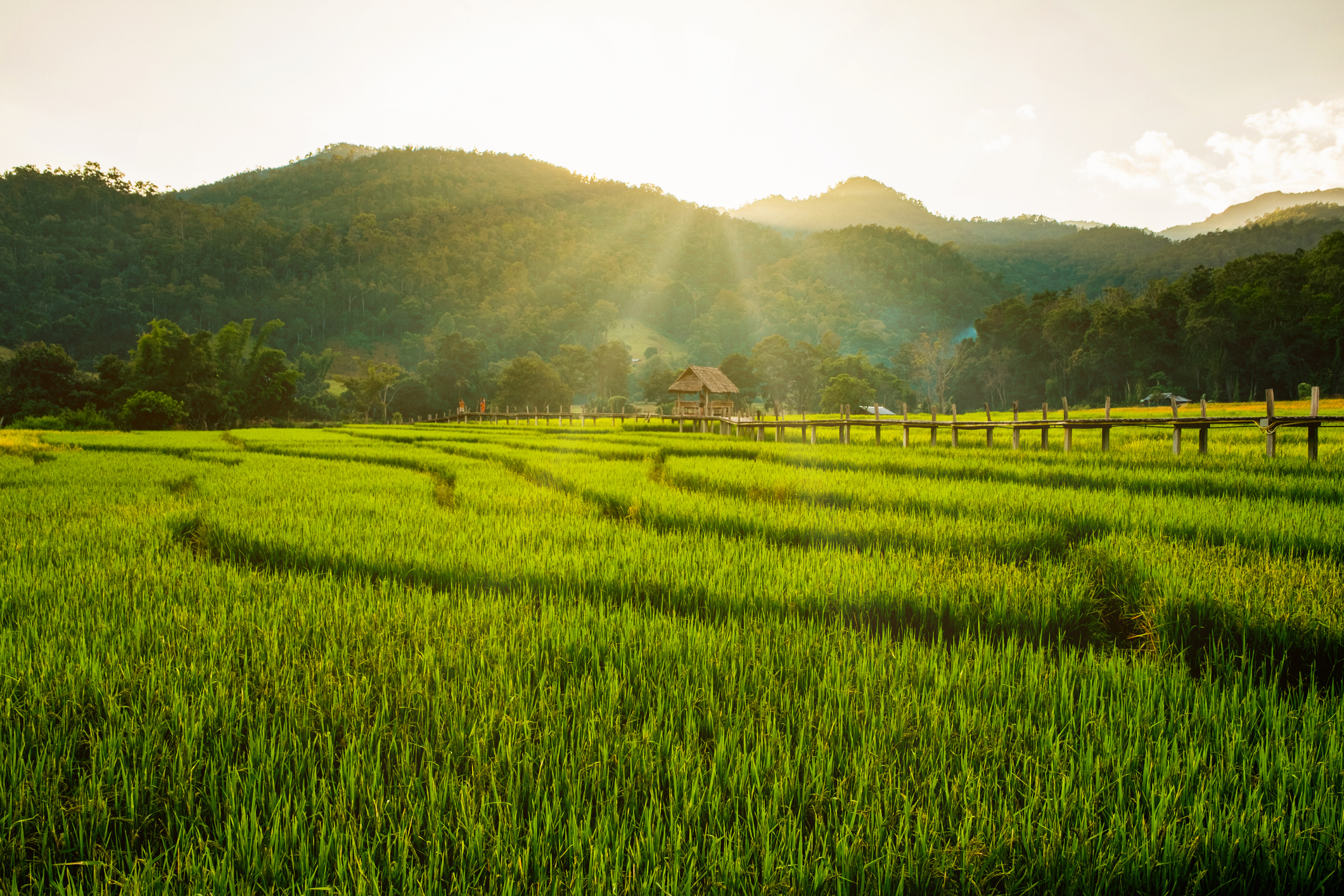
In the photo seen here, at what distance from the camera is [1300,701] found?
2203 millimetres

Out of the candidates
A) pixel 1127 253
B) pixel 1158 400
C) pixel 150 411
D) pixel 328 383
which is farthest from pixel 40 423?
pixel 1127 253

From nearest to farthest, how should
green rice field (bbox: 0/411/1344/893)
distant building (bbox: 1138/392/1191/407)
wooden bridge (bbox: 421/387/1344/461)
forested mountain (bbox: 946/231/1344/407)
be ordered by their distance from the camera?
green rice field (bbox: 0/411/1344/893), wooden bridge (bbox: 421/387/1344/461), distant building (bbox: 1138/392/1191/407), forested mountain (bbox: 946/231/1344/407)

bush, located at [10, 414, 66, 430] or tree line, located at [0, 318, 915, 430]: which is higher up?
tree line, located at [0, 318, 915, 430]

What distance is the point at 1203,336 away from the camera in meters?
43.9

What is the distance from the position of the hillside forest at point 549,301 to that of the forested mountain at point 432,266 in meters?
0.51

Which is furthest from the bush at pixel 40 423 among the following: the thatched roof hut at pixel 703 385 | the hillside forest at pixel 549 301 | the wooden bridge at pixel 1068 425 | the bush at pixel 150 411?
the thatched roof hut at pixel 703 385

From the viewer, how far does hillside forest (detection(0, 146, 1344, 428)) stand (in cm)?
4209

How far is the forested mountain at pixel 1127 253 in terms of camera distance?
86.2 meters

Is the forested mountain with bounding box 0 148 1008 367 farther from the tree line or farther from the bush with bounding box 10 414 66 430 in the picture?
the bush with bounding box 10 414 66 430

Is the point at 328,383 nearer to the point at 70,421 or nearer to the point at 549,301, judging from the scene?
the point at 70,421

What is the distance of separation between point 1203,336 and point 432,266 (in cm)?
11718

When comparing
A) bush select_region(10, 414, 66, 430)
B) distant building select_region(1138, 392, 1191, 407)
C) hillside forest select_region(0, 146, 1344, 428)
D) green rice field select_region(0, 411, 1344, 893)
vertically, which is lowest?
green rice field select_region(0, 411, 1344, 893)

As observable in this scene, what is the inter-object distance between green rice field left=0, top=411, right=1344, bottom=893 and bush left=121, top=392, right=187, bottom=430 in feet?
114

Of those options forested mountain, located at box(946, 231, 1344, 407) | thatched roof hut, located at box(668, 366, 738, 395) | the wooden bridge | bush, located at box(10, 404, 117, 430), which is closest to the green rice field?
the wooden bridge
